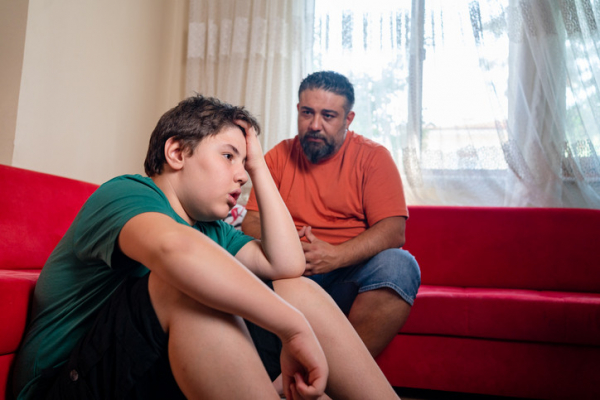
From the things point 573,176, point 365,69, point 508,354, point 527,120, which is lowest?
point 508,354

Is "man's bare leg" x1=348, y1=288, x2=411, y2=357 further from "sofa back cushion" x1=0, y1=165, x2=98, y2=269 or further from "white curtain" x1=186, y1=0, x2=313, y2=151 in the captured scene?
"white curtain" x1=186, y1=0, x2=313, y2=151

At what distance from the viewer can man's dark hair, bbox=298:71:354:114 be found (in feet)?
6.00

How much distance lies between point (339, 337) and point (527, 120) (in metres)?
1.87

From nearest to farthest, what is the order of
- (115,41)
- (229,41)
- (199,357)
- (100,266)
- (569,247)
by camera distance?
(199,357) < (100,266) < (569,247) < (115,41) < (229,41)

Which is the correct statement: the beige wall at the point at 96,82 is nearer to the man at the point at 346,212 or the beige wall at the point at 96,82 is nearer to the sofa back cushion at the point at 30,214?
the sofa back cushion at the point at 30,214

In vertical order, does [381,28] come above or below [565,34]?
above

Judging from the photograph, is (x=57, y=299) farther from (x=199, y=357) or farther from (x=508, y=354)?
(x=508, y=354)

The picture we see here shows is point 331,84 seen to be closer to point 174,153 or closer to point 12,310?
point 174,153

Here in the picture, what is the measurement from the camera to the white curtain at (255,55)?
268cm

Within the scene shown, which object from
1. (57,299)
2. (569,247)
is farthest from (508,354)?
(57,299)

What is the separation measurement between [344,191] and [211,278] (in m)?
1.05

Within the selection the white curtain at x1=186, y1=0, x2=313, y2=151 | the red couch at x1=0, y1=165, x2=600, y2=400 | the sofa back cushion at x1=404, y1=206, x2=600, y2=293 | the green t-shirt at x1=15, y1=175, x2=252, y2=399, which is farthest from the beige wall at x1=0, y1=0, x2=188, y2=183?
the sofa back cushion at x1=404, y1=206, x2=600, y2=293

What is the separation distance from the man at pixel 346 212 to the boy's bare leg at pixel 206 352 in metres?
0.57

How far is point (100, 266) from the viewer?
84 centimetres
